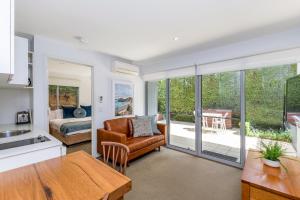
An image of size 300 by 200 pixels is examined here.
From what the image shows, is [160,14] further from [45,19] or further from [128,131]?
[128,131]

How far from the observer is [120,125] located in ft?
11.7

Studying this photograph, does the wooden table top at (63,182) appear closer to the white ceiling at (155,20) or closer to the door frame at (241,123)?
the white ceiling at (155,20)

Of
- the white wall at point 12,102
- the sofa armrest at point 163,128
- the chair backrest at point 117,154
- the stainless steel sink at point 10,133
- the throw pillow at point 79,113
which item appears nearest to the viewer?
the chair backrest at point 117,154

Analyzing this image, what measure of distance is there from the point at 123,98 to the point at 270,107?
3177 mm

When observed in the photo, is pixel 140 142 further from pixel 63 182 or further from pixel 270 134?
pixel 270 134

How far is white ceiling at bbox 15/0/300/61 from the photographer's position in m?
1.71

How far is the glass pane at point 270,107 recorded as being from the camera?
99.3 inches

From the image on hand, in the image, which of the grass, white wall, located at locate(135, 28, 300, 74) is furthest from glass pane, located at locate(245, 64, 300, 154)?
white wall, located at locate(135, 28, 300, 74)

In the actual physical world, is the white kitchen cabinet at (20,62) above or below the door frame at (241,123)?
above

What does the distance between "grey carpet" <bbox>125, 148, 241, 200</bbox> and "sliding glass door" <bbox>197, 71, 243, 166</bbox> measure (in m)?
0.35

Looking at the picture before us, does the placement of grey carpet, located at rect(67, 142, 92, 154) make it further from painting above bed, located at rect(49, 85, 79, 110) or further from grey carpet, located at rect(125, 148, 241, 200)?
painting above bed, located at rect(49, 85, 79, 110)

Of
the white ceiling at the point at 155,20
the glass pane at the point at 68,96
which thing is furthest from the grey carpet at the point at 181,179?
the glass pane at the point at 68,96

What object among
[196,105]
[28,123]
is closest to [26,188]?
[28,123]

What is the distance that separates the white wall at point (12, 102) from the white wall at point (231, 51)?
285 centimetres
